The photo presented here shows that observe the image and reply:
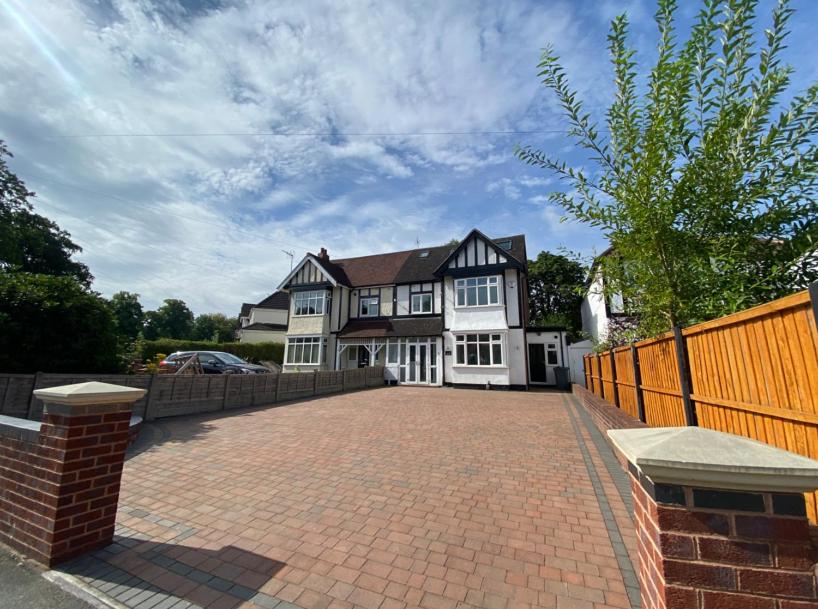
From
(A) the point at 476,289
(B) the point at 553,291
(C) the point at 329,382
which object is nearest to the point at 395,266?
(A) the point at 476,289

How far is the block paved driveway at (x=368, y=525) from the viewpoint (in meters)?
2.64

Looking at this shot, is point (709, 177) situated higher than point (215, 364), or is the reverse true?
point (709, 177)

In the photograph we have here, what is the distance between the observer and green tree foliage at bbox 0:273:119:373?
675cm

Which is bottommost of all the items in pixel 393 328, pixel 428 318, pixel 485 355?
pixel 485 355

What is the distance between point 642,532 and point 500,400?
12.1 meters

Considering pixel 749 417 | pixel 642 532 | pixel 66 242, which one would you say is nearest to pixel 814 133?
pixel 749 417

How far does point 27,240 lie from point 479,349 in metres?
26.9

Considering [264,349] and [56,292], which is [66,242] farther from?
[56,292]

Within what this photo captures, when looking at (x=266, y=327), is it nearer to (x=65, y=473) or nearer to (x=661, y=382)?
(x=65, y=473)

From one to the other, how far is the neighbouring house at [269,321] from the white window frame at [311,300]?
1120 cm

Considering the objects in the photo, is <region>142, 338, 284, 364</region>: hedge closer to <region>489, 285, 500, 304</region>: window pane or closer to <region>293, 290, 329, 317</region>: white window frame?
<region>293, 290, 329, 317</region>: white window frame

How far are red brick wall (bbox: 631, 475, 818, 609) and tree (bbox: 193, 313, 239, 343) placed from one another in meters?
68.4

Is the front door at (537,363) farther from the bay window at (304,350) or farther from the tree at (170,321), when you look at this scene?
the tree at (170,321)

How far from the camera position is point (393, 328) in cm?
2105
